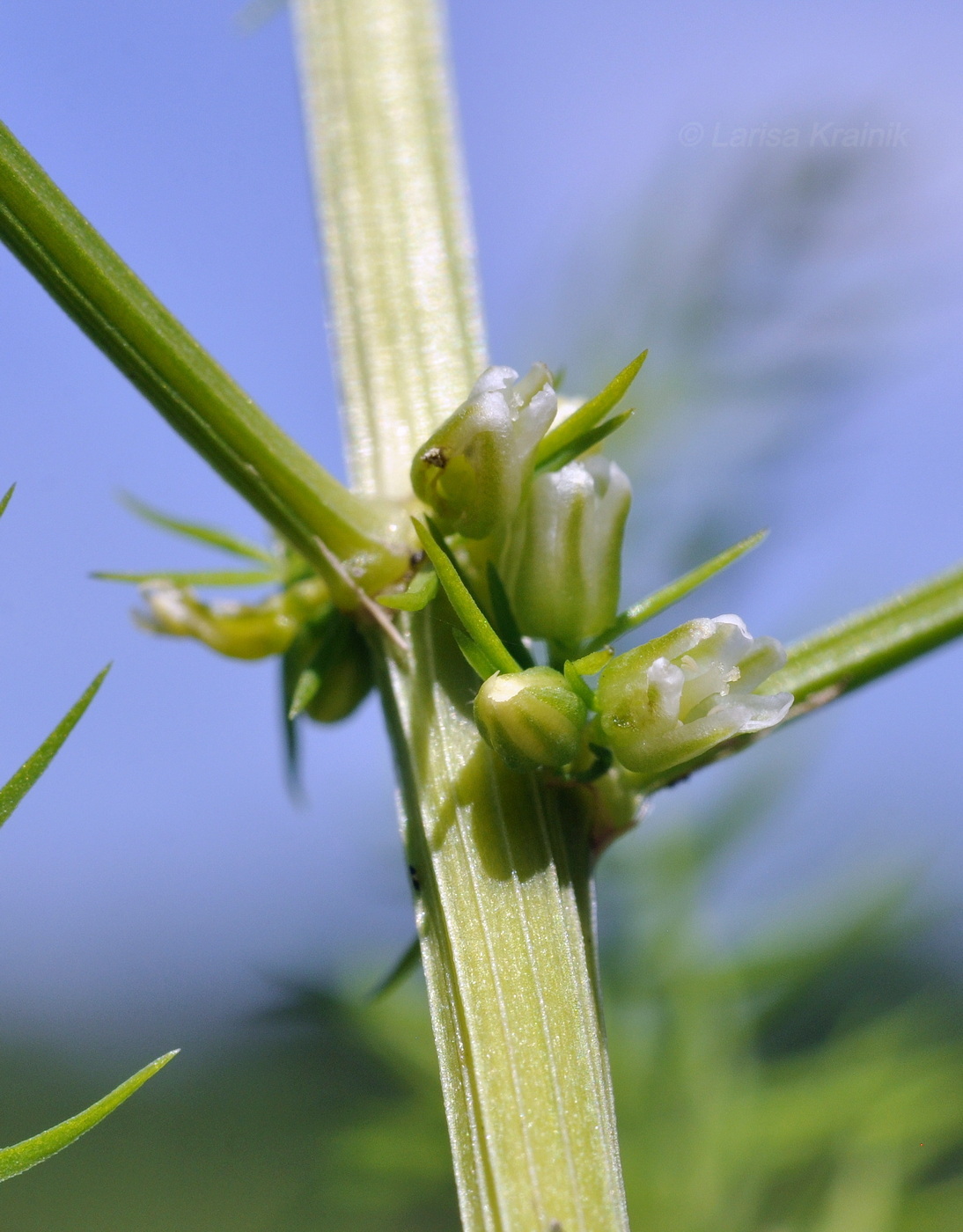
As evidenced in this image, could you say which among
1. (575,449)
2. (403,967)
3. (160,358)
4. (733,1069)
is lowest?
(733,1069)

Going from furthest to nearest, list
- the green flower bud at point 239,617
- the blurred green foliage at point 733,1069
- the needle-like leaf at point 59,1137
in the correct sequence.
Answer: the blurred green foliage at point 733,1069
the green flower bud at point 239,617
the needle-like leaf at point 59,1137

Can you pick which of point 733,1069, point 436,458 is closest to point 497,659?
point 436,458

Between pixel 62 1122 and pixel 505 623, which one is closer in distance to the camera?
pixel 62 1122

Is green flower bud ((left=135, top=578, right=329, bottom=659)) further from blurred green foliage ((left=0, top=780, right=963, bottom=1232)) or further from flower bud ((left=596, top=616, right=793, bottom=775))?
blurred green foliage ((left=0, top=780, right=963, bottom=1232))

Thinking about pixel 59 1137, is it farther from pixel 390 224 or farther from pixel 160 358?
pixel 390 224

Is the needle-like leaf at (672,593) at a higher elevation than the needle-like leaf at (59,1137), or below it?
higher

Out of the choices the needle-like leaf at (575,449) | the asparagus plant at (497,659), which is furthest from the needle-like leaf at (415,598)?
the needle-like leaf at (575,449)

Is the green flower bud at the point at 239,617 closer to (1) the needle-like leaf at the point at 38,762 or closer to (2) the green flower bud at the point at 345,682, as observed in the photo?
(2) the green flower bud at the point at 345,682

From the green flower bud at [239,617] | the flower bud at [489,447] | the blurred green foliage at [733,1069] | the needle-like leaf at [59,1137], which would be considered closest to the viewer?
the needle-like leaf at [59,1137]

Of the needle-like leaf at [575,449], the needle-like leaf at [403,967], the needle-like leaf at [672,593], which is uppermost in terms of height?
the needle-like leaf at [575,449]
